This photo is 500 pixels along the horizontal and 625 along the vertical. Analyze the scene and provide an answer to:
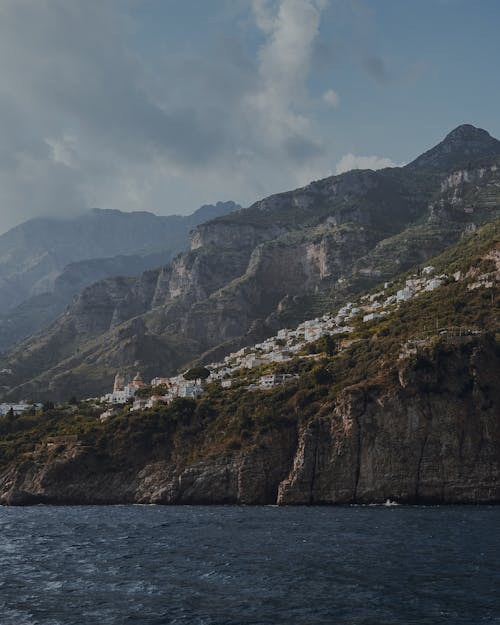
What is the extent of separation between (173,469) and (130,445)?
33.1ft

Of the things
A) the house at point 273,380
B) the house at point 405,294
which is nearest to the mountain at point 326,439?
the house at point 273,380

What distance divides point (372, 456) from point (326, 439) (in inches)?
240

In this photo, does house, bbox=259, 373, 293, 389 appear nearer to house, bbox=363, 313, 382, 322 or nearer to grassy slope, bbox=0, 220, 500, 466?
grassy slope, bbox=0, 220, 500, 466

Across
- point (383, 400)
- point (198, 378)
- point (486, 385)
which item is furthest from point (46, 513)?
point (198, 378)

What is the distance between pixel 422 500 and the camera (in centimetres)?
9006

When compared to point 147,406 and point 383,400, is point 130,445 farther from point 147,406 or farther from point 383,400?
point 383,400

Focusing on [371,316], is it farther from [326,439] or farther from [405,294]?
[326,439]

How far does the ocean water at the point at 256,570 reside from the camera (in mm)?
38781

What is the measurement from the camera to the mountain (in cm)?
9188

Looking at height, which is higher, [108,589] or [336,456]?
Answer: [336,456]

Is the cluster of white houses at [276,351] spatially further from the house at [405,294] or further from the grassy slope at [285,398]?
the grassy slope at [285,398]

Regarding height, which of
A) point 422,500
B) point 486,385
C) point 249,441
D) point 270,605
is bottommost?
point 270,605

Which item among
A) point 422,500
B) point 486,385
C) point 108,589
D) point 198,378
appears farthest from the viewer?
point 198,378

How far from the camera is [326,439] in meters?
95.9
